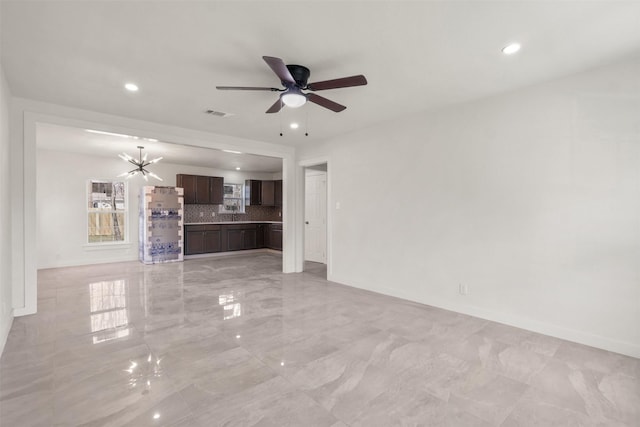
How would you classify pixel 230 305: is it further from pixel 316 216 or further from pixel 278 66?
pixel 316 216

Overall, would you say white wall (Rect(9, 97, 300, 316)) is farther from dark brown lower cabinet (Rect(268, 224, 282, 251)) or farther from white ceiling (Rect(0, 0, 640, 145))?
dark brown lower cabinet (Rect(268, 224, 282, 251))

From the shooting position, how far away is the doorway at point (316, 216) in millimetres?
7520

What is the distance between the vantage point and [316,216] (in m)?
7.79

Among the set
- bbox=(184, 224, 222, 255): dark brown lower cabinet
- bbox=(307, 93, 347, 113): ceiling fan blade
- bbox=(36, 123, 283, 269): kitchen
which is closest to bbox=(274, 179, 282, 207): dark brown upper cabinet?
bbox=(36, 123, 283, 269): kitchen

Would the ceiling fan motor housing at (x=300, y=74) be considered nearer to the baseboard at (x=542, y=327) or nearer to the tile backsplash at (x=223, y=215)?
the baseboard at (x=542, y=327)

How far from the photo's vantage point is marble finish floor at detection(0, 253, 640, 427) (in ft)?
6.25

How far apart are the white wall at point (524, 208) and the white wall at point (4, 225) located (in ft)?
14.6

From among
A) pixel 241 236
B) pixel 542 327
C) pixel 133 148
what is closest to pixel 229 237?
pixel 241 236

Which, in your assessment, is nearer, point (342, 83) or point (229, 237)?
point (342, 83)

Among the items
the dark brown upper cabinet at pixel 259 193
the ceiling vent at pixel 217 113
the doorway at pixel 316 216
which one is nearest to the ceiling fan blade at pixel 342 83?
the ceiling vent at pixel 217 113

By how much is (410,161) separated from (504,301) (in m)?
2.18

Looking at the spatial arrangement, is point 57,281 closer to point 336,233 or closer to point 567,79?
point 336,233

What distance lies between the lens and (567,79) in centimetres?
306

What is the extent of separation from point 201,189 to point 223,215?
1.27 m
